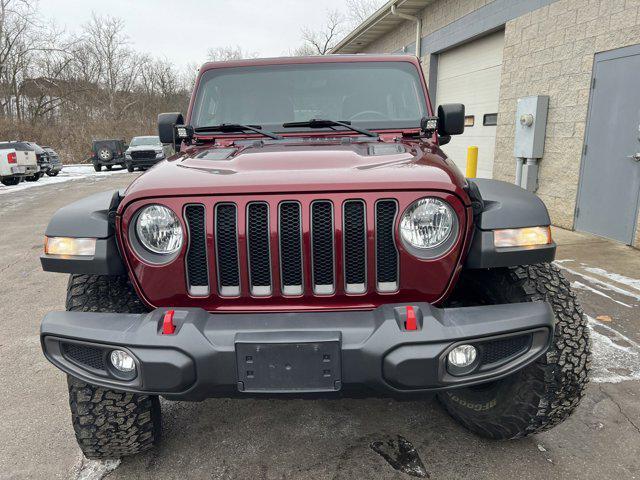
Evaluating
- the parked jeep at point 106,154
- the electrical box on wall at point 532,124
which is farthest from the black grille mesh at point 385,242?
the parked jeep at point 106,154

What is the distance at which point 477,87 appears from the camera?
30.1 ft

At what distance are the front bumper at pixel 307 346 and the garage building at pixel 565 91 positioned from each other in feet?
16.3

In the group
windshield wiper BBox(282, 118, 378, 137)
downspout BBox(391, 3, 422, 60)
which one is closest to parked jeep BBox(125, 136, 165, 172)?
downspout BBox(391, 3, 422, 60)

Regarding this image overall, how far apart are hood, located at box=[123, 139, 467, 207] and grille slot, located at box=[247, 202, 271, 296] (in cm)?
7

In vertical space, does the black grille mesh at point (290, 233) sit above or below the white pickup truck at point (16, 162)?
above

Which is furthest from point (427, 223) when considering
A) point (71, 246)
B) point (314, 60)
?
point (314, 60)

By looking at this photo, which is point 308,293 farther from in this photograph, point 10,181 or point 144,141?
point 144,141

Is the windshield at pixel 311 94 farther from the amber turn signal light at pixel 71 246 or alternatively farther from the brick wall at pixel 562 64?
the brick wall at pixel 562 64

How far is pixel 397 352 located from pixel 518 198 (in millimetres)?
886

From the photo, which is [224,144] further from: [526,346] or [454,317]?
[526,346]

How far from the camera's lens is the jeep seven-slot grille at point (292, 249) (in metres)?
1.77

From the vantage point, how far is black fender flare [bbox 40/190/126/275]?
1.88 metres

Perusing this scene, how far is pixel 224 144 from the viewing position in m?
2.80

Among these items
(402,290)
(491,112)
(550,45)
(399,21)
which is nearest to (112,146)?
(399,21)
